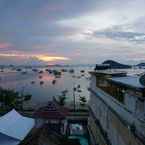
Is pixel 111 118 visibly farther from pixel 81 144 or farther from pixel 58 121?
pixel 58 121

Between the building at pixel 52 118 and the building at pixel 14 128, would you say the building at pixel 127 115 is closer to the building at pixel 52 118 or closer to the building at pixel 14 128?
the building at pixel 14 128

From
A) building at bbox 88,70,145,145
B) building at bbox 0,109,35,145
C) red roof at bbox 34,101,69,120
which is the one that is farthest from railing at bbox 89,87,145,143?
red roof at bbox 34,101,69,120

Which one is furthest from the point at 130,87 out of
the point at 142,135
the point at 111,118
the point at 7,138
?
the point at 7,138

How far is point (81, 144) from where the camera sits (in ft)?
Result: 86.7

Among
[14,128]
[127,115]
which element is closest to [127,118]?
[127,115]

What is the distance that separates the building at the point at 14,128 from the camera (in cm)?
2202

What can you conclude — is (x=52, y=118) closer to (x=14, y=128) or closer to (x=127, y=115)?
(x=14, y=128)

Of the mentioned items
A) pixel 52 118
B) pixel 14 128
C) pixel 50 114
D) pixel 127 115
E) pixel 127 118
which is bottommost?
pixel 52 118

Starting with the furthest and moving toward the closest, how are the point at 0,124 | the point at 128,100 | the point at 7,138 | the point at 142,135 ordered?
the point at 0,124 < the point at 7,138 < the point at 128,100 < the point at 142,135

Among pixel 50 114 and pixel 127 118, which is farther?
pixel 50 114

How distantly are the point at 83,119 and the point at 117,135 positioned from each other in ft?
75.4

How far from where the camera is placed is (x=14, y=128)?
79.2 ft

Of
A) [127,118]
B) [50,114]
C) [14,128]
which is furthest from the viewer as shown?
[50,114]

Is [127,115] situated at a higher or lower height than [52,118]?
higher
